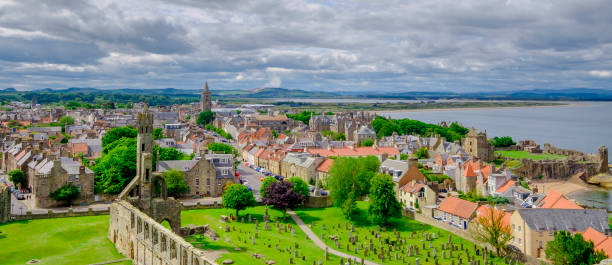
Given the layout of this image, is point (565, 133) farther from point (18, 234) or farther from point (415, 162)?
Answer: point (18, 234)

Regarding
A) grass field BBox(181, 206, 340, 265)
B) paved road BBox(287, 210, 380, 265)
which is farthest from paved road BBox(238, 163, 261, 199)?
grass field BBox(181, 206, 340, 265)

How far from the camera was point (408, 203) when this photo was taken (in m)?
58.1

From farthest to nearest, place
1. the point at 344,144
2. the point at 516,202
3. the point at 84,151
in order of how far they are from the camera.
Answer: the point at 344,144 → the point at 84,151 → the point at 516,202

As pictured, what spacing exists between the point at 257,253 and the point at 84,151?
5674 cm

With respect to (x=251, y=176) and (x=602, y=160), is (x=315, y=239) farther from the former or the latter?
(x=602, y=160)

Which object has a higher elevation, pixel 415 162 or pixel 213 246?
pixel 415 162

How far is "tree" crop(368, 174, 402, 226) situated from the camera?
48.3 meters

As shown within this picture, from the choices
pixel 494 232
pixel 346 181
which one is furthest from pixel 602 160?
pixel 494 232

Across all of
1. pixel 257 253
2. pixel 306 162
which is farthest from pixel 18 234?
pixel 306 162

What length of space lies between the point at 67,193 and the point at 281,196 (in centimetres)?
2210

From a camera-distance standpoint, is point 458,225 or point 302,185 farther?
point 302,185

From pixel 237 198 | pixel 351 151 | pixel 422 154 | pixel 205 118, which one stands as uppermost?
pixel 205 118

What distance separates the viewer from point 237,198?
48.1m

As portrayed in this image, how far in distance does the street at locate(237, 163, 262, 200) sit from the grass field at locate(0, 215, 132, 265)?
68.4 feet
